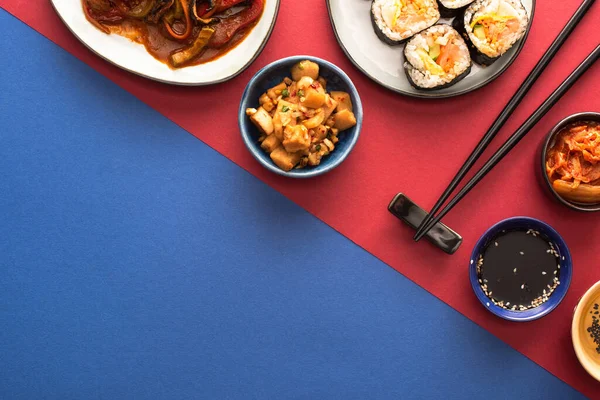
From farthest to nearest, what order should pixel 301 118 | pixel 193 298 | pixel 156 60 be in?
pixel 193 298
pixel 156 60
pixel 301 118

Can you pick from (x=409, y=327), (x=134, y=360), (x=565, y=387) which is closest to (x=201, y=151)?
(x=134, y=360)

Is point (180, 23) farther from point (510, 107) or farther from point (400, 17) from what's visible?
point (510, 107)

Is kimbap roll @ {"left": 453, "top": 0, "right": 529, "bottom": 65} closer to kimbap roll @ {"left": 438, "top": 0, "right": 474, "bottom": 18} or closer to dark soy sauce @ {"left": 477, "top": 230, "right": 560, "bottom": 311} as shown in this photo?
kimbap roll @ {"left": 438, "top": 0, "right": 474, "bottom": 18}

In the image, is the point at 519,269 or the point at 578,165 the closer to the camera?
the point at 578,165

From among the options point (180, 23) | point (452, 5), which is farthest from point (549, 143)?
point (180, 23)

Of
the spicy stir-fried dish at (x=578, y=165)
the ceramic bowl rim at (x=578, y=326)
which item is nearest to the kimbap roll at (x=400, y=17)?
the spicy stir-fried dish at (x=578, y=165)

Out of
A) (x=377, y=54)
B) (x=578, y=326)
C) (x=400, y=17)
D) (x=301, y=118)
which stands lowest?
(x=578, y=326)

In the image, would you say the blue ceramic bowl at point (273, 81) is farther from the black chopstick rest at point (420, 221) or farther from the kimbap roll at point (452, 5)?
the kimbap roll at point (452, 5)
